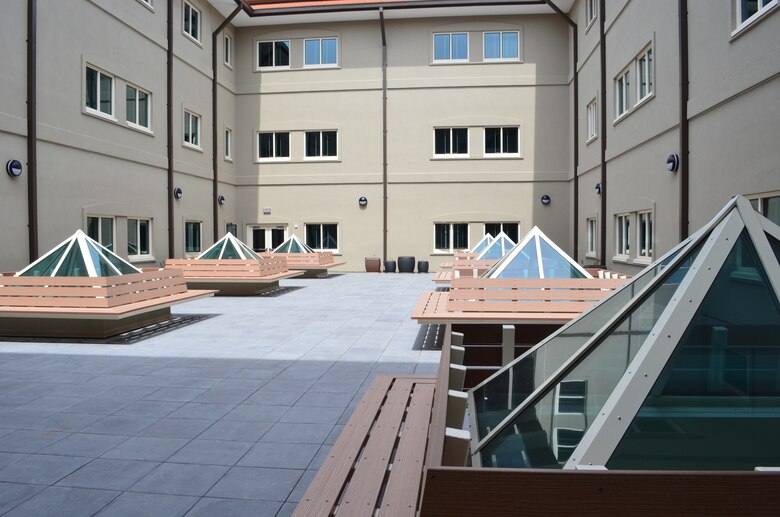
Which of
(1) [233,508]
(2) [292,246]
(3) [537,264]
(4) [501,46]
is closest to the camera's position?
(1) [233,508]

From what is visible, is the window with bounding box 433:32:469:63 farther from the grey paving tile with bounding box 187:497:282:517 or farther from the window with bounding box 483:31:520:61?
the grey paving tile with bounding box 187:497:282:517

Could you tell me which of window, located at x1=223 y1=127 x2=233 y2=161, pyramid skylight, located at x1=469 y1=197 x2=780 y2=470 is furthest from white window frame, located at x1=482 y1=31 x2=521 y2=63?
pyramid skylight, located at x1=469 y1=197 x2=780 y2=470

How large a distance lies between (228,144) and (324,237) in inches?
210

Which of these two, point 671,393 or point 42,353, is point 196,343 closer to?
point 42,353

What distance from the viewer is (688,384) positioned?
7.06 feet

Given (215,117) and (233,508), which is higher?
(215,117)

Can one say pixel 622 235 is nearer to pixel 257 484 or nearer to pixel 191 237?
pixel 191 237

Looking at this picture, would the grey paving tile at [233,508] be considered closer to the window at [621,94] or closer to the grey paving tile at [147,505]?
the grey paving tile at [147,505]

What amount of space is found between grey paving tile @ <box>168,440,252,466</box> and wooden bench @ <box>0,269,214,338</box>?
4799 mm

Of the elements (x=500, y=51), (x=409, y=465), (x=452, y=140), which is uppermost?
(x=500, y=51)

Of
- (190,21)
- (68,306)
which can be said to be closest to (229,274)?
→ (68,306)

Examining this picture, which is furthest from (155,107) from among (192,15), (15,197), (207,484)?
(207,484)

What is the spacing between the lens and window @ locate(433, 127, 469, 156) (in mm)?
25859

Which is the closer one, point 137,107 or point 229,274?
point 229,274
